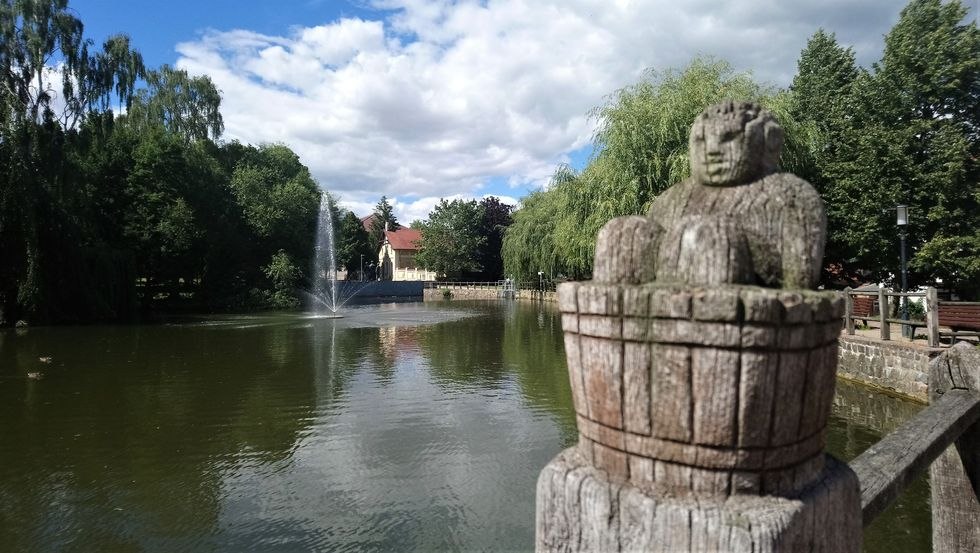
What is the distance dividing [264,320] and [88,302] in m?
6.85

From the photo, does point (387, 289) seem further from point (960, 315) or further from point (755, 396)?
point (755, 396)

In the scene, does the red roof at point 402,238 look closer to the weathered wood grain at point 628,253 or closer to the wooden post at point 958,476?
the wooden post at point 958,476

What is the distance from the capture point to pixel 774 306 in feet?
2.84

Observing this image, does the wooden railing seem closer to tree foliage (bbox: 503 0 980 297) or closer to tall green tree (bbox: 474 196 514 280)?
tree foliage (bbox: 503 0 980 297)

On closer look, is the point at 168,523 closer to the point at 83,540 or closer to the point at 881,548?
the point at 83,540

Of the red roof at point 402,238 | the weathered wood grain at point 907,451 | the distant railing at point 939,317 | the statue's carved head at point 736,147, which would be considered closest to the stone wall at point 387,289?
the red roof at point 402,238

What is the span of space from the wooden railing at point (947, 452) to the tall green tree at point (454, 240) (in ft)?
199

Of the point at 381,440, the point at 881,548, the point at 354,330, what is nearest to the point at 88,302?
the point at 354,330

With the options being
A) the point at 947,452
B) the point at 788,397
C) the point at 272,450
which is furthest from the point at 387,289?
the point at 788,397

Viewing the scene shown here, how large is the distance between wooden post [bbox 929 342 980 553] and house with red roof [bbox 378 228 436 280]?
7404 cm

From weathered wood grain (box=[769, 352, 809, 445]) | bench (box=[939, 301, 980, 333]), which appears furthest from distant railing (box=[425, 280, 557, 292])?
weathered wood grain (box=[769, 352, 809, 445])

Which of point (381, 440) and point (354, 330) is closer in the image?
point (381, 440)

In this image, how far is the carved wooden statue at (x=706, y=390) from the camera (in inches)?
35.0

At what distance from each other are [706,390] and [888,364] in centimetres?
1213
